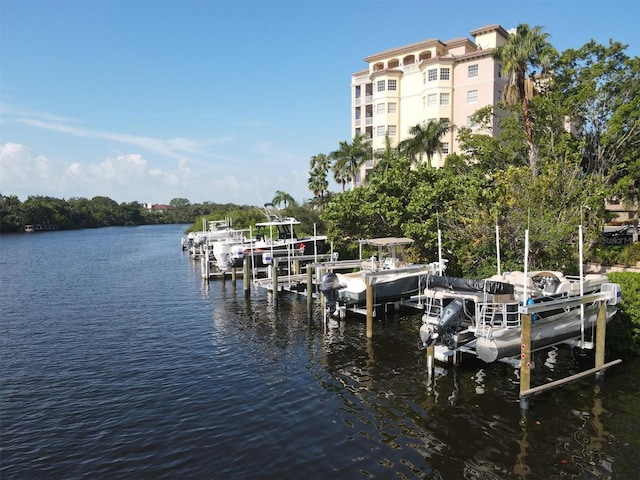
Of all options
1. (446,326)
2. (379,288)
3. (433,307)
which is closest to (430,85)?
(379,288)

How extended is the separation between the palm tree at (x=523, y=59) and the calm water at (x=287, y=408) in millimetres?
16069

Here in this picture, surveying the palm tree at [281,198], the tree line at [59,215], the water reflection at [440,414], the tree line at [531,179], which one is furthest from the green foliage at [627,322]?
the tree line at [59,215]

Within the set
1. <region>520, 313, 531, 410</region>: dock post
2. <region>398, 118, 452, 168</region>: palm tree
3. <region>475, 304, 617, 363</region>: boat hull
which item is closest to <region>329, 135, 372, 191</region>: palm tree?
<region>398, 118, 452, 168</region>: palm tree

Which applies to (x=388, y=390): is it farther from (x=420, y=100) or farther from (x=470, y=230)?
(x=420, y=100)

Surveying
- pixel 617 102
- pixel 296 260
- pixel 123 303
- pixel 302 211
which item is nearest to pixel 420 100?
pixel 302 211

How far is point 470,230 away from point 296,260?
11985mm

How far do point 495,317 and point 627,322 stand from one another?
18.4 feet

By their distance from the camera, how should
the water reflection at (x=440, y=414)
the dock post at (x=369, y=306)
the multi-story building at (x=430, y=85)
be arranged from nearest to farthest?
the water reflection at (x=440, y=414) → the dock post at (x=369, y=306) → the multi-story building at (x=430, y=85)

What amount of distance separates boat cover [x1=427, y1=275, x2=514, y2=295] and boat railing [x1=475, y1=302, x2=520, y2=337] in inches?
27.1

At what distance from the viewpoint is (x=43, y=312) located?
87.4 feet

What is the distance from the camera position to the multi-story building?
163 ft

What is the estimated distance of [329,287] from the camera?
70.5 feet

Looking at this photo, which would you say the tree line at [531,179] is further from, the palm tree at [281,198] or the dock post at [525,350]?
the palm tree at [281,198]

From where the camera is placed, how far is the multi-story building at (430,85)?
49656mm
